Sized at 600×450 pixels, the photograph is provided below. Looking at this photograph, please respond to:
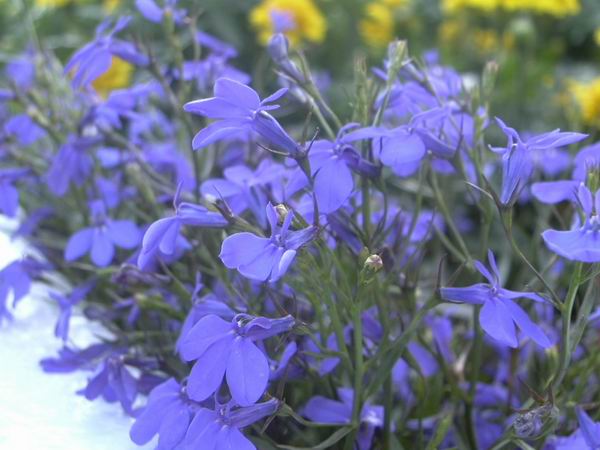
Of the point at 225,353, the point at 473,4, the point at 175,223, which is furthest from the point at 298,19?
the point at 225,353

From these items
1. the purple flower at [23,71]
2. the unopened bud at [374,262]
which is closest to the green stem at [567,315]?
the unopened bud at [374,262]

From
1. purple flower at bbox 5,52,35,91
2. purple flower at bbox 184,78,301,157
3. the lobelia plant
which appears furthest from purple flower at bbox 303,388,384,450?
purple flower at bbox 5,52,35,91

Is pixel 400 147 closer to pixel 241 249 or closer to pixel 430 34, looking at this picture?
pixel 241 249

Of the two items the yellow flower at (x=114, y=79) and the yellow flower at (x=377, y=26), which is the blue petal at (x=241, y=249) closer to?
the yellow flower at (x=114, y=79)

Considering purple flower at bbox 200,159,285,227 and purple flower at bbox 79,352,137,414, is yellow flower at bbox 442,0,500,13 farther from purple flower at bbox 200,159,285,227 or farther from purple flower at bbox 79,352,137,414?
purple flower at bbox 79,352,137,414

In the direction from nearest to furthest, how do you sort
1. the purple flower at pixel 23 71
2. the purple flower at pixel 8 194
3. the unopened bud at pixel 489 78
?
the unopened bud at pixel 489 78 < the purple flower at pixel 8 194 < the purple flower at pixel 23 71
